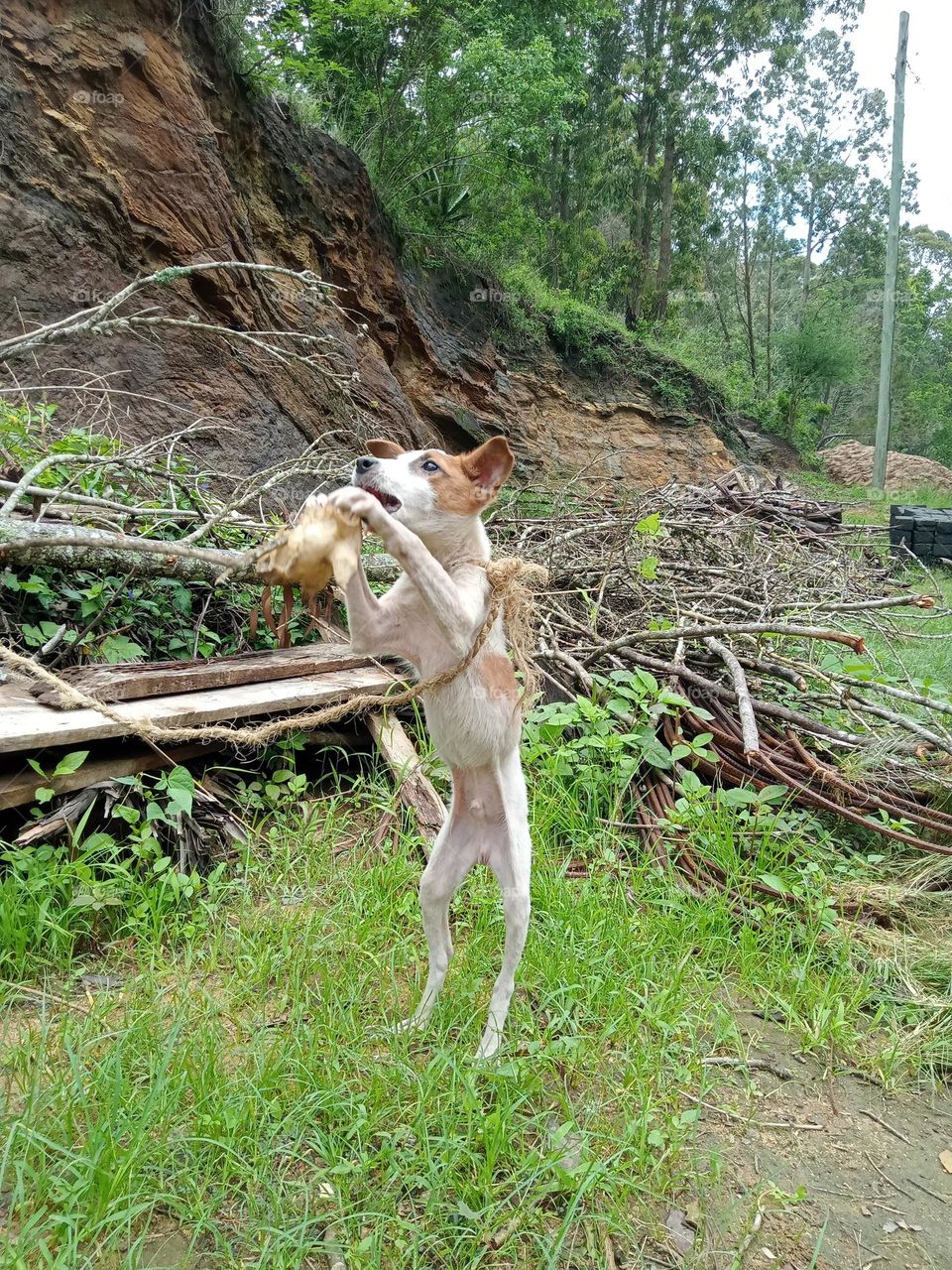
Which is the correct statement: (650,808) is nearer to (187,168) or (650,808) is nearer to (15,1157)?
(15,1157)

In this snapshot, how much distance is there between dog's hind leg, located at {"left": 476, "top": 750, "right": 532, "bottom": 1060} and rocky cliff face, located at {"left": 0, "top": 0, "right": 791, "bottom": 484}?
3959 mm

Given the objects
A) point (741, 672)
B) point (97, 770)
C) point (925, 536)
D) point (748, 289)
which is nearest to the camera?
point (97, 770)

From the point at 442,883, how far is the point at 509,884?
0.22 m

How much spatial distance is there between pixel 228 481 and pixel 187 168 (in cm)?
313

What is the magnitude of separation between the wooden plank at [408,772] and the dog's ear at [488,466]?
1855mm

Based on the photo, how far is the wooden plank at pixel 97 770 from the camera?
2957 millimetres

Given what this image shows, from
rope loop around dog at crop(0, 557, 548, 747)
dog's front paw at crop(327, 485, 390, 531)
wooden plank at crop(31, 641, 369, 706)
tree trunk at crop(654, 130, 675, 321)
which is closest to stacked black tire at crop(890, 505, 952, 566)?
wooden plank at crop(31, 641, 369, 706)

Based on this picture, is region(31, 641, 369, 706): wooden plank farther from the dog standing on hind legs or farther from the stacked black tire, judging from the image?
the stacked black tire

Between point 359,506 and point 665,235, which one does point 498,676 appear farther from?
point 665,235

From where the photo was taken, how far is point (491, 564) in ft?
7.15

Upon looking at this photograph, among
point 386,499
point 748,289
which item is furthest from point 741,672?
point 748,289

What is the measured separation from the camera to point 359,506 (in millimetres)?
1761

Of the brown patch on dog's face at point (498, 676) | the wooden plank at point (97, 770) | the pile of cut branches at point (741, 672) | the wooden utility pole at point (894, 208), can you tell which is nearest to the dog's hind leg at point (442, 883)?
the brown patch on dog's face at point (498, 676)

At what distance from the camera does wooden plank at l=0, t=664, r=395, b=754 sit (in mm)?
2932
